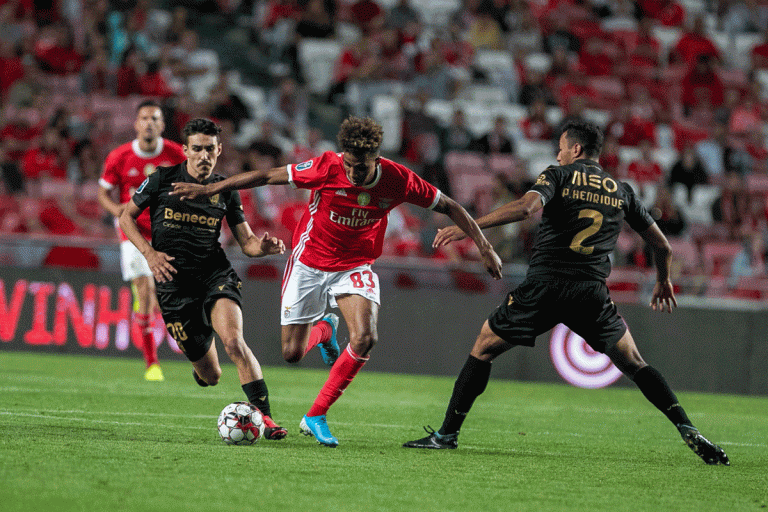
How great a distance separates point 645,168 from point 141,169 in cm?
928

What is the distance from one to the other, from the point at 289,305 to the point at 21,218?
6.83 meters

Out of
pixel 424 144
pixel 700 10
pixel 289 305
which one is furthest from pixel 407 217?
pixel 700 10

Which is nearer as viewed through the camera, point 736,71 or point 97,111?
point 97,111

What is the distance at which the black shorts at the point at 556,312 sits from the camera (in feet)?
20.0

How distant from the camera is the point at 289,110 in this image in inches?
611

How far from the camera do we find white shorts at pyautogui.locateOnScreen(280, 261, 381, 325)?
6.47 m

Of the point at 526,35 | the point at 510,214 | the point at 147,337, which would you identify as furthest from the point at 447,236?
the point at 526,35

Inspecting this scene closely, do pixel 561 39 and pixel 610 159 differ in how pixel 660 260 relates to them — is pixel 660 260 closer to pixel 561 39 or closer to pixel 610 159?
pixel 610 159

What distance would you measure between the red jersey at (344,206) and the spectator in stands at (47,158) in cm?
764

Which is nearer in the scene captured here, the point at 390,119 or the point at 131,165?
the point at 131,165

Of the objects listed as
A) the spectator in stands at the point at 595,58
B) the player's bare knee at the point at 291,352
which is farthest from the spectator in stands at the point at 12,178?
the spectator in stands at the point at 595,58

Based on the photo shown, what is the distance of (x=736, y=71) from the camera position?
19.5 m

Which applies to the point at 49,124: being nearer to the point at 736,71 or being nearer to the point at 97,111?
the point at 97,111

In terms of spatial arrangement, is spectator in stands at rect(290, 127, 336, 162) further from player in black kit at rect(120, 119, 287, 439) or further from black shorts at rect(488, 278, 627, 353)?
black shorts at rect(488, 278, 627, 353)
